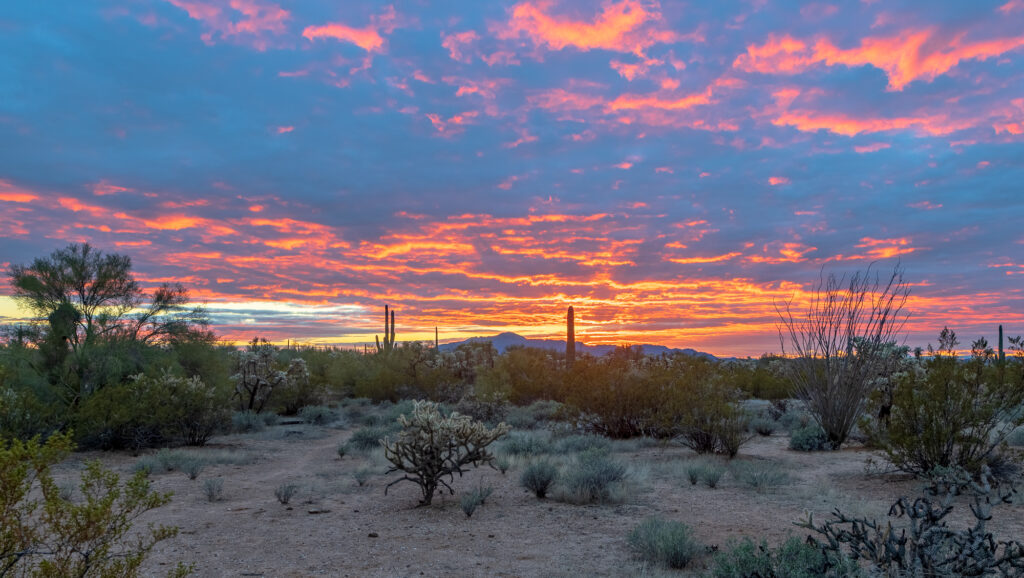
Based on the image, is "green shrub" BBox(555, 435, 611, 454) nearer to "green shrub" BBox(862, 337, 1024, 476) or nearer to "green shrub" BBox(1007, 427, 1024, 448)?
"green shrub" BBox(862, 337, 1024, 476)

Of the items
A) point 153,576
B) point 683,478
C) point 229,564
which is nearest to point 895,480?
point 683,478

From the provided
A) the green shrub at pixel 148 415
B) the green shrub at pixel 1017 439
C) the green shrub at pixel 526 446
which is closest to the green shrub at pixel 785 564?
the green shrub at pixel 526 446

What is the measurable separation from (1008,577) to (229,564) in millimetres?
6702

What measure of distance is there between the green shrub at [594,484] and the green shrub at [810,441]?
6.28m

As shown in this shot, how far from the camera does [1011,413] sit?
10.4m

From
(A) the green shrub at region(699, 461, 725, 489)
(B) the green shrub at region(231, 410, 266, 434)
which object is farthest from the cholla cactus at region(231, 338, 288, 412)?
(A) the green shrub at region(699, 461, 725, 489)

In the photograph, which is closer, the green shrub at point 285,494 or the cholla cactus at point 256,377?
the green shrub at point 285,494

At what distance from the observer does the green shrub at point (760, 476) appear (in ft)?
31.4

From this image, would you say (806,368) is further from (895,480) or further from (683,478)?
(683,478)

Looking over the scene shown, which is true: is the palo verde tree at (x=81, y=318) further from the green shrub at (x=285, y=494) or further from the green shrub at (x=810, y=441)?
the green shrub at (x=810, y=441)

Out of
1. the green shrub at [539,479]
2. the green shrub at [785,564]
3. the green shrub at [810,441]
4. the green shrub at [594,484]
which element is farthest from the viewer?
the green shrub at [810,441]

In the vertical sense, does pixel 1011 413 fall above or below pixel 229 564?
above

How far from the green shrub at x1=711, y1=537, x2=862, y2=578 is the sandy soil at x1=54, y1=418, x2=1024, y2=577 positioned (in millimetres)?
891

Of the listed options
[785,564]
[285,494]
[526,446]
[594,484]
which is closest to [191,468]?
[285,494]
